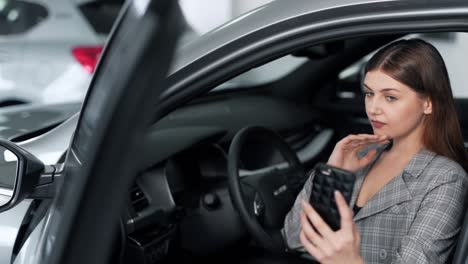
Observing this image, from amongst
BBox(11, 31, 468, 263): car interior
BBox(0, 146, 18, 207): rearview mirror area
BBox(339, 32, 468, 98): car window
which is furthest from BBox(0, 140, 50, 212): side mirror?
BBox(339, 32, 468, 98): car window

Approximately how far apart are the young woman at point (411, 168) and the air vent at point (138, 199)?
0.42 m

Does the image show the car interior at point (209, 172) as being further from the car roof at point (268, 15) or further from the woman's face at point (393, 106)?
the woman's face at point (393, 106)

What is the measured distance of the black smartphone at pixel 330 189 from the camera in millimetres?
1250

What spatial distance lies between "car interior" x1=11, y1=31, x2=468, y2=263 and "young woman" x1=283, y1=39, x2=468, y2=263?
0.23ft

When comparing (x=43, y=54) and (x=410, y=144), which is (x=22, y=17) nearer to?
(x=43, y=54)

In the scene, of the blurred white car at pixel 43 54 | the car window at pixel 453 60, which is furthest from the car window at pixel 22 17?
the car window at pixel 453 60

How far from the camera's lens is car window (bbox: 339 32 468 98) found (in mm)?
2549

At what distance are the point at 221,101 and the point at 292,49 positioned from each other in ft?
3.53

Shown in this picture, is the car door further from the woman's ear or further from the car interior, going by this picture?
the woman's ear

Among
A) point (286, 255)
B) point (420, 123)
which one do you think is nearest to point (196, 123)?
point (286, 255)

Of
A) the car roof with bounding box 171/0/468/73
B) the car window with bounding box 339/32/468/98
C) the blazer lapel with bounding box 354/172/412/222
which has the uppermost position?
the car roof with bounding box 171/0/468/73

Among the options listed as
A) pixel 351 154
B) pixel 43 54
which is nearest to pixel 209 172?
pixel 351 154

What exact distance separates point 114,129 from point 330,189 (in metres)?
0.52

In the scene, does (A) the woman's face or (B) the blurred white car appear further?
Answer: (B) the blurred white car
